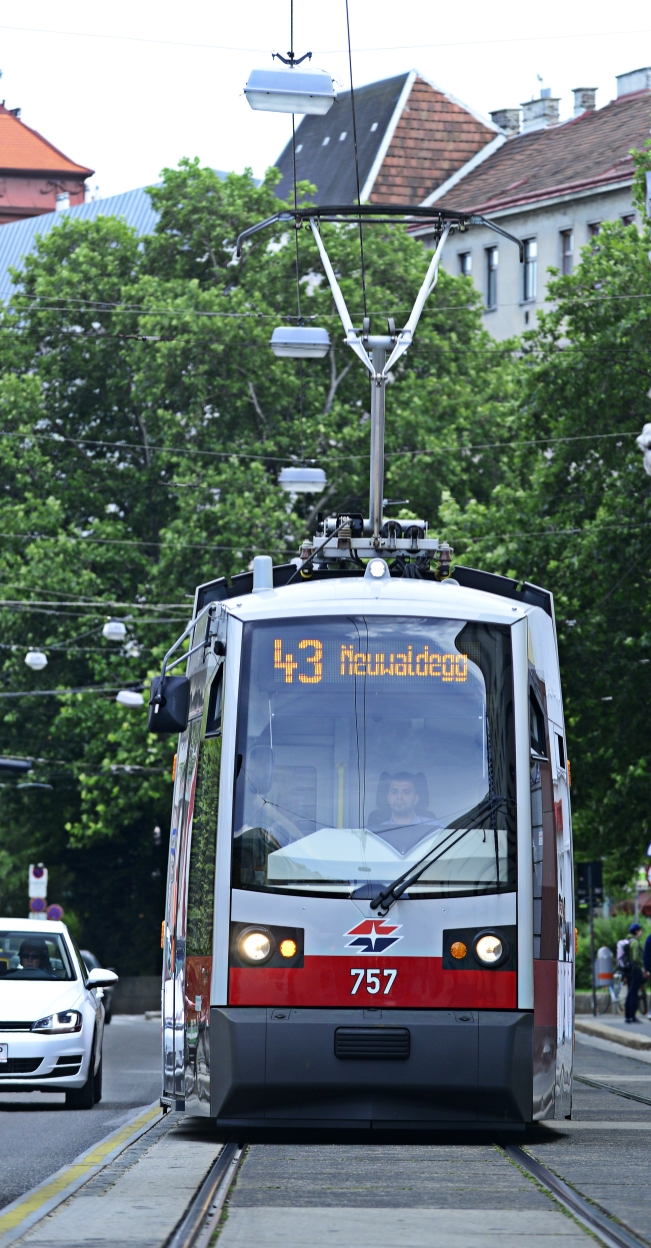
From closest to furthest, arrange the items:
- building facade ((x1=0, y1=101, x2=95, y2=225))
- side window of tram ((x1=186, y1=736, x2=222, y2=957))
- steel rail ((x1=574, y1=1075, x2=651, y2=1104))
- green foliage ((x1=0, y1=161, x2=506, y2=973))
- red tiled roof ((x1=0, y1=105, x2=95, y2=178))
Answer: side window of tram ((x1=186, y1=736, x2=222, y2=957))
steel rail ((x1=574, y1=1075, x2=651, y2=1104))
green foliage ((x1=0, y1=161, x2=506, y2=973))
red tiled roof ((x1=0, y1=105, x2=95, y2=178))
building facade ((x1=0, y1=101, x2=95, y2=225))

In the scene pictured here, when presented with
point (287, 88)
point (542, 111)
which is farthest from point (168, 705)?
point (542, 111)

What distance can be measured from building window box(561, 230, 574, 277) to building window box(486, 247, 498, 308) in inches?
150

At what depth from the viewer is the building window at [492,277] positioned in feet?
236

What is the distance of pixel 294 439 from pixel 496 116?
3340cm

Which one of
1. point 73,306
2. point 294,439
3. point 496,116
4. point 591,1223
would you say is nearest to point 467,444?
point 294,439

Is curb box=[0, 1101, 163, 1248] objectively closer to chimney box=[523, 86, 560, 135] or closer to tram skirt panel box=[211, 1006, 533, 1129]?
tram skirt panel box=[211, 1006, 533, 1129]

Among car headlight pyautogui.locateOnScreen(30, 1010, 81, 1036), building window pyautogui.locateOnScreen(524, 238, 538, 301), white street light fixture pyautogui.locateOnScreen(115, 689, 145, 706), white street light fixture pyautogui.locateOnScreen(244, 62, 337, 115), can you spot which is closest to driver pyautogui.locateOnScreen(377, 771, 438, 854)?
car headlight pyautogui.locateOnScreen(30, 1010, 81, 1036)

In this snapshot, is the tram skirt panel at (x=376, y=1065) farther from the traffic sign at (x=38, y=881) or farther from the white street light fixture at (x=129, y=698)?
the traffic sign at (x=38, y=881)

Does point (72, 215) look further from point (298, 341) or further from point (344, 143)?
point (298, 341)

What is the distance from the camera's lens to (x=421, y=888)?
1206cm

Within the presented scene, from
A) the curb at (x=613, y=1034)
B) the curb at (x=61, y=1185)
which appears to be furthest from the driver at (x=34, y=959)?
the curb at (x=613, y=1034)

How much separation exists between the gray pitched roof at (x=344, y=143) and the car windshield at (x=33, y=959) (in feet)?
181

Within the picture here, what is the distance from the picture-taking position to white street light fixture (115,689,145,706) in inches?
1695

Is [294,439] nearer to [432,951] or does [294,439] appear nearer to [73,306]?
[73,306]
